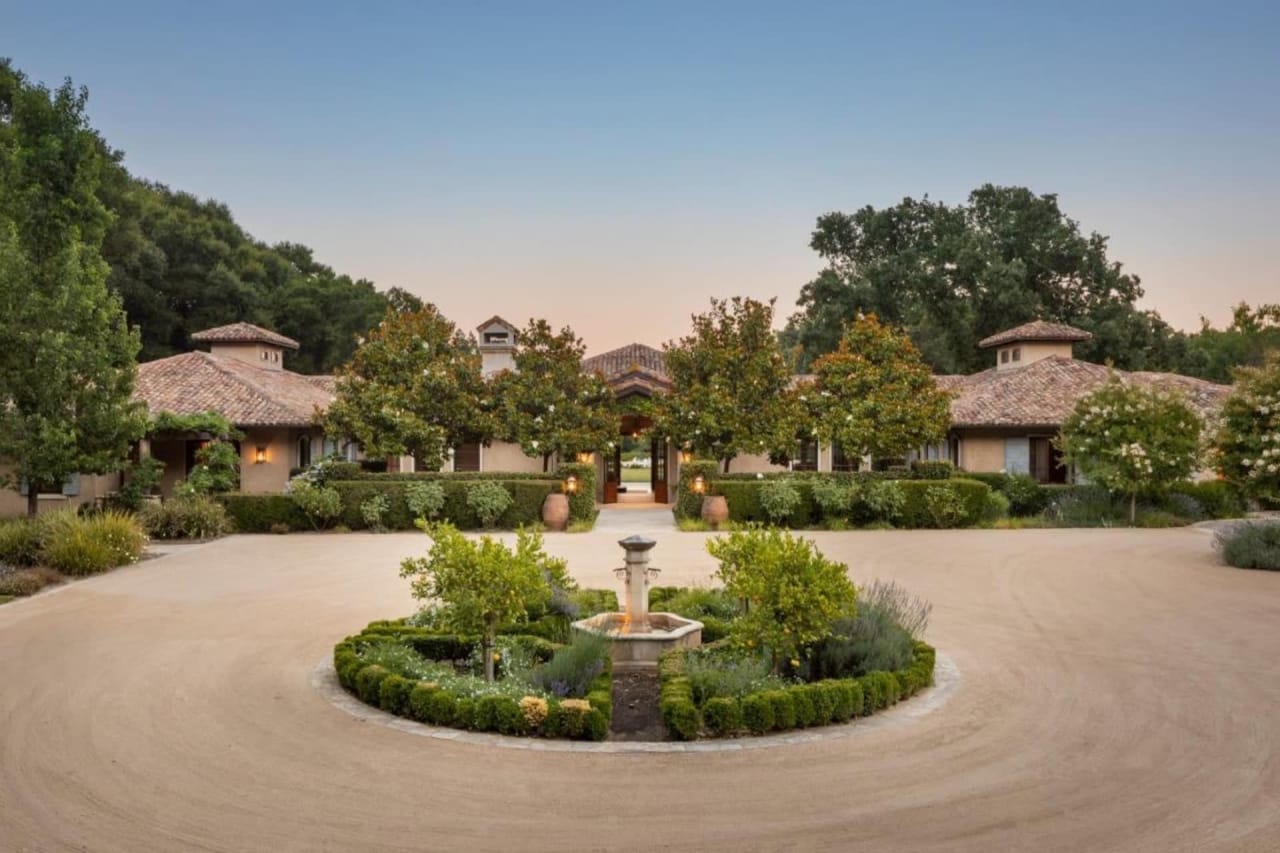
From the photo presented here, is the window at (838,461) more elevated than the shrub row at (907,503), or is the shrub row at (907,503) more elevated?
the window at (838,461)

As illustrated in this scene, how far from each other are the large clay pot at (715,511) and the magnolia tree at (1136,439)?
30.1ft

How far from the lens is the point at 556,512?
21047 millimetres

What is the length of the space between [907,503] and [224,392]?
20.4 m

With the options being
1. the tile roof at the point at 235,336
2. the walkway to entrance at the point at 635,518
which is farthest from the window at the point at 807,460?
the tile roof at the point at 235,336

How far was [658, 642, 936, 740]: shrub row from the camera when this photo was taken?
6469 millimetres

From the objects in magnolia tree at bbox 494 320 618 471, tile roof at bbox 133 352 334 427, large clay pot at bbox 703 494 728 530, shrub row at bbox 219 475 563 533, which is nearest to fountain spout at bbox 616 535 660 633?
shrub row at bbox 219 475 563 533

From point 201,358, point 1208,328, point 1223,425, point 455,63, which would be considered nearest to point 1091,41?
point 1223,425

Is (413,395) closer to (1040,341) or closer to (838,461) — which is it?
(838,461)

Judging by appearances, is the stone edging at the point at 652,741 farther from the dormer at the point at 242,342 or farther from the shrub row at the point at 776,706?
the dormer at the point at 242,342

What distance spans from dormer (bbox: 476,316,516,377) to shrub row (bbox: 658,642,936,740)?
81.6ft

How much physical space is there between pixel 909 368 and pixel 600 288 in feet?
45.9

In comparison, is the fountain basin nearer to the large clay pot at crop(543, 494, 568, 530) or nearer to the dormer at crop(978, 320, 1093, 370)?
the large clay pot at crop(543, 494, 568, 530)

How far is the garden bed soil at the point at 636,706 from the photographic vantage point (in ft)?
21.9

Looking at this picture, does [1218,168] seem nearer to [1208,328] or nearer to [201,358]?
[201,358]
